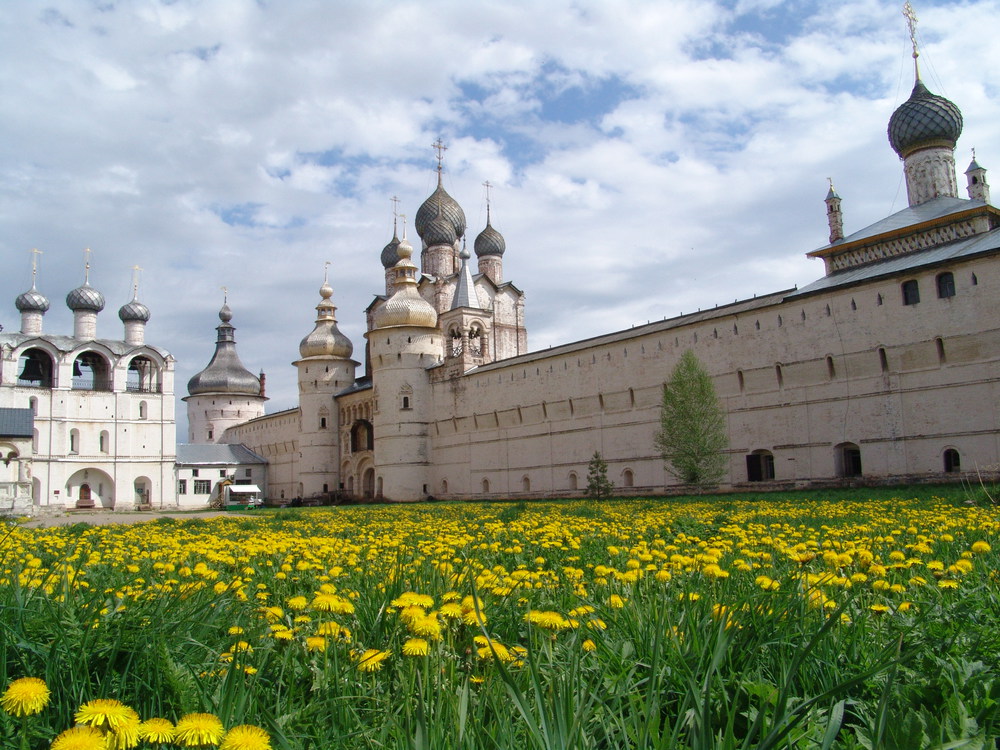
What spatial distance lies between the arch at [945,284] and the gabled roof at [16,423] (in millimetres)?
35386

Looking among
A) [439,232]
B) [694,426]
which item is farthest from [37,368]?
[694,426]

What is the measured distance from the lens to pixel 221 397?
6838 centimetres

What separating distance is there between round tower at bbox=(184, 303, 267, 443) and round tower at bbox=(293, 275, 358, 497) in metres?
19.5

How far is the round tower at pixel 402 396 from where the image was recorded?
138ft

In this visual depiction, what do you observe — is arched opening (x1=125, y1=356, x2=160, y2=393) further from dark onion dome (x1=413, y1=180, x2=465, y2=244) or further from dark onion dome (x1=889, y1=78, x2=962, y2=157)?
dark onion dome (x1=889, y1=78, x2=962, y2=157)

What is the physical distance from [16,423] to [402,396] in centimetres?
1801

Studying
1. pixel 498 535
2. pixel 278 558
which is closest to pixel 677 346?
pixel 498 535

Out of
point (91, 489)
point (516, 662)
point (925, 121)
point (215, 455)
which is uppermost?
point (925, 121)

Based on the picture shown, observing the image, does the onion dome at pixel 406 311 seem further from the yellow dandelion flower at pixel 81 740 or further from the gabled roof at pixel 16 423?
the yellow dandelion flower at pixel 81 740

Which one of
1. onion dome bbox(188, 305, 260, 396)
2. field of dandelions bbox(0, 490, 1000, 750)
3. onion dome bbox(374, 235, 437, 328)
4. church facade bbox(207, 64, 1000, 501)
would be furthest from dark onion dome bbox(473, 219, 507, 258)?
field of dandelions bbox(0, 490, 1000, 750)

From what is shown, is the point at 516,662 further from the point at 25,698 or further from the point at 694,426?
the point at 694,426

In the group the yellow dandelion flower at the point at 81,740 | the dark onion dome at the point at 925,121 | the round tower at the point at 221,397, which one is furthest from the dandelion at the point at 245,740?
the round tower at the point at 221,397

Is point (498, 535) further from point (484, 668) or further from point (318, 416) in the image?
point (318, 416)

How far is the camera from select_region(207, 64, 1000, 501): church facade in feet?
75.5
